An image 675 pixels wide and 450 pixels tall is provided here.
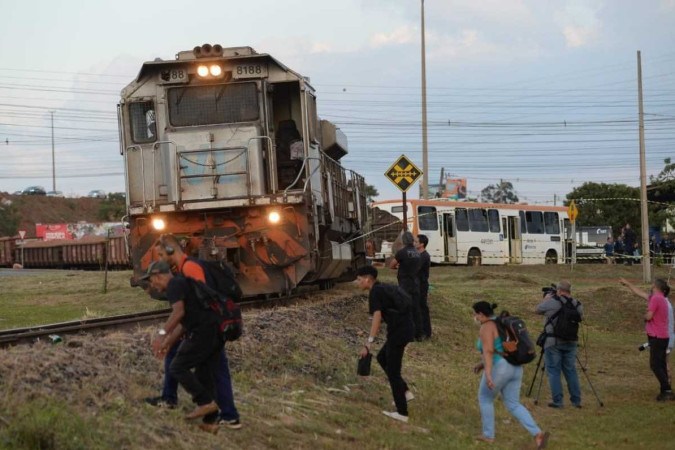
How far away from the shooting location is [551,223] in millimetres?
51281

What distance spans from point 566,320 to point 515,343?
370 cm

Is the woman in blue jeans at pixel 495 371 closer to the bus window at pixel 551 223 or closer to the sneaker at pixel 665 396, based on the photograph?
the sneaker at pixel 665 396

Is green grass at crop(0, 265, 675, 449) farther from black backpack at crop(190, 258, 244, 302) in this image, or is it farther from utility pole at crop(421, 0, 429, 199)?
utility pole at crop(421, 0, 429, 199)

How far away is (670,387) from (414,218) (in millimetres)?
27901

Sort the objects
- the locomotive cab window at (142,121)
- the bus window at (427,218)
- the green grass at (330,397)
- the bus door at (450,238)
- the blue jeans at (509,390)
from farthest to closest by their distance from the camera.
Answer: the bus door at (450,238), the bus window at (427,218), the locomotive cab window at (142,121), the blue jeans at (509,390), the green grass at (330,397)

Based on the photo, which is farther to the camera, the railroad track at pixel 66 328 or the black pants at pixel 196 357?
the railroad track at pixel 66 328

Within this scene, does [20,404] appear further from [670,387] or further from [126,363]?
[670,387]

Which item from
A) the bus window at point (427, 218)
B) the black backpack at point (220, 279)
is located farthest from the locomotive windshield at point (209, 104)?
the bus window at point (427, 218)

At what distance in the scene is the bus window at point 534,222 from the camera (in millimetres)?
49906

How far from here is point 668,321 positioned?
15.1 meters

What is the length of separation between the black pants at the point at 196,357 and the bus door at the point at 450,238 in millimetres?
36804

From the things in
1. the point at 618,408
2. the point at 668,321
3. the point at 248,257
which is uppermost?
the point at 248,257

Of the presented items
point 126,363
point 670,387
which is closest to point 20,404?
point 126,363

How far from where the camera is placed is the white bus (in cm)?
4450
